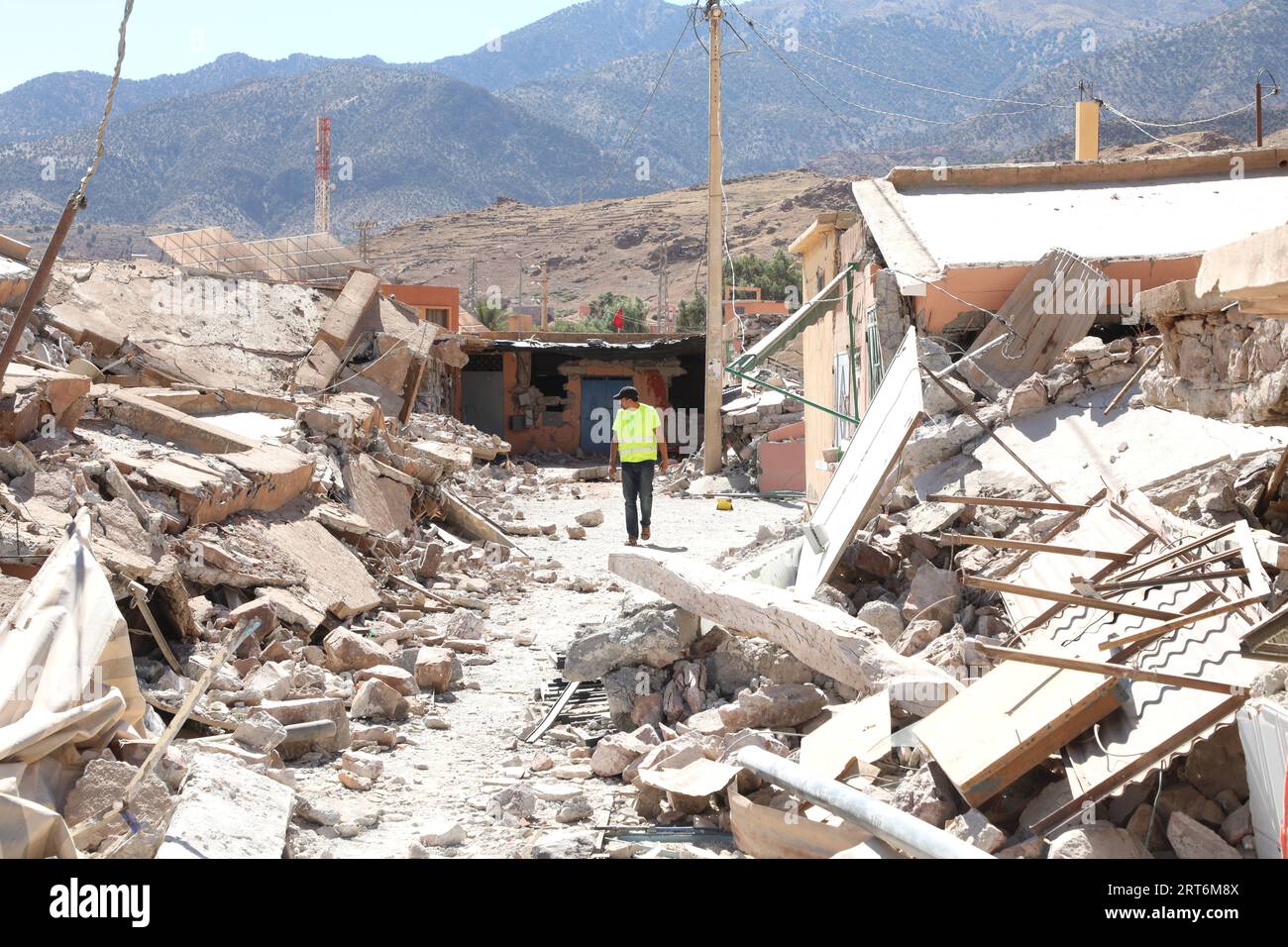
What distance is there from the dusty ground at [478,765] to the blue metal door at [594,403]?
1699cm

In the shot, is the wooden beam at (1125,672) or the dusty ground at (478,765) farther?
the dusty ground at (478,765)

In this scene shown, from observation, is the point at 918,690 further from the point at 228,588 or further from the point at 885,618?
the point at 228,588

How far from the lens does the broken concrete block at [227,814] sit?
11.5 feet

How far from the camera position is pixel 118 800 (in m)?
3.66

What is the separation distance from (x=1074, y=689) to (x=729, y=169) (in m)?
143

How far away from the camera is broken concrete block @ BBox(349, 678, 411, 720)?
571 centimetres

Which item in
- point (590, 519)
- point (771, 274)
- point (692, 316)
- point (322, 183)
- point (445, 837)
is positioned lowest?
point (590, 519)

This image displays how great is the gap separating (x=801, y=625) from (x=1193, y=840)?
2210mm

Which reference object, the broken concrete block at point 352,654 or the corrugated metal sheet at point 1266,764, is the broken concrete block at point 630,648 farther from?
the corrugated metal sheet at point 1266,764

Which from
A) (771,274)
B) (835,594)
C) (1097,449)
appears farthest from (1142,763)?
(771,274)

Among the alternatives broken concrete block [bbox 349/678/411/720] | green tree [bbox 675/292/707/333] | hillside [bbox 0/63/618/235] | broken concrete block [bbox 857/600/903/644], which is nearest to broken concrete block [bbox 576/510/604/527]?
broken concrete block [bbox 349/678/411/720]

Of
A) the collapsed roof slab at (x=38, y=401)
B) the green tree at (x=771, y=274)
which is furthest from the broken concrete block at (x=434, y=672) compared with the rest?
the green tree at (x=771, y=274)

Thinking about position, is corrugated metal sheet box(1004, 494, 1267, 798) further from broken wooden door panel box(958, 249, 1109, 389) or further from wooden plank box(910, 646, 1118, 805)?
broken wooden door panel box(958, 249, 1109, 389)
